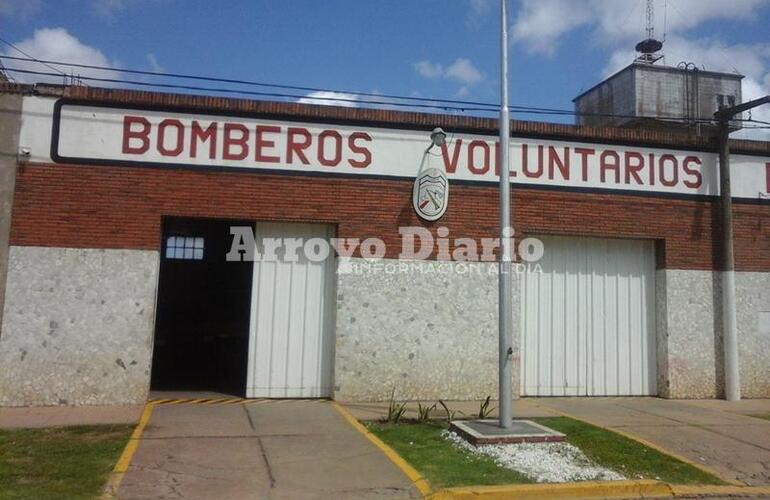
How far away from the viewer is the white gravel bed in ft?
22.6

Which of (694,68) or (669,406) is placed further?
(694,68)

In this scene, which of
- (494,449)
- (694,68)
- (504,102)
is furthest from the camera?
(694,68)

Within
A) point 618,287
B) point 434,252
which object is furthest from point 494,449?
point 618,287

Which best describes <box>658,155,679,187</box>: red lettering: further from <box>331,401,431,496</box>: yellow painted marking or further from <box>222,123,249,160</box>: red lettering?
<box>222,123,249,160</box>: red lettering

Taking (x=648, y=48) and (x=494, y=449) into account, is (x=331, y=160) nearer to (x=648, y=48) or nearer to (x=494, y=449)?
(x=494, y=449)

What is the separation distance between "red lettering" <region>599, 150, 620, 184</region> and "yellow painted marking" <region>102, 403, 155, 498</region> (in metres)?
8.86

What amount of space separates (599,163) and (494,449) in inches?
260

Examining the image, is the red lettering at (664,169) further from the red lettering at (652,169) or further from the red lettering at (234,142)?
the red lettering at (234,142)

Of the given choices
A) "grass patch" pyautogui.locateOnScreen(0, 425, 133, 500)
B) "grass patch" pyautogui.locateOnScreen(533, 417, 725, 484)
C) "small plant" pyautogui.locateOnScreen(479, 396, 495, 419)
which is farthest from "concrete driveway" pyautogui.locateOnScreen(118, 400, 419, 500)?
"grass patch" pyautogui.locateOnScreen(533, 417, 725, 484)

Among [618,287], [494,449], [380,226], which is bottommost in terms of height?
[494,449]

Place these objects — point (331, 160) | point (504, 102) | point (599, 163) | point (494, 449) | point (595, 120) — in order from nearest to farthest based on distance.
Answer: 1. point (494, 449)
2. point (504, 102)
3. point (331, 160)
4. point (599, 163)
5. point (595, 120)

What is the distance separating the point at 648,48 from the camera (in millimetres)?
18578

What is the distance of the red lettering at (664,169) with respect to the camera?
41.3 feet

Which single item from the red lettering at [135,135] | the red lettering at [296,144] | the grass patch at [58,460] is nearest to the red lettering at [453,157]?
the red lettering at [296,144]
